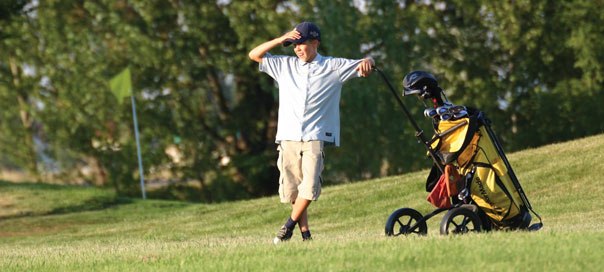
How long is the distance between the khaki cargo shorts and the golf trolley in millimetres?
737

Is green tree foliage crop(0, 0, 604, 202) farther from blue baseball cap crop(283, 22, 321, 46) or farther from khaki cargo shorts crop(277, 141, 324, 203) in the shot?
blue baseball cap crop(283, 22, 321, 46)

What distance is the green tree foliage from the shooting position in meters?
32.2

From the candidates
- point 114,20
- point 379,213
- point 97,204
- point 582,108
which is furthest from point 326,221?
point 114,20

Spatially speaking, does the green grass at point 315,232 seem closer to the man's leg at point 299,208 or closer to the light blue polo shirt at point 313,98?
the man's leg at point 299,208

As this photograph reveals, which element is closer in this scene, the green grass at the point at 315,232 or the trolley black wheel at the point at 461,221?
the green grass at the point at 315,232

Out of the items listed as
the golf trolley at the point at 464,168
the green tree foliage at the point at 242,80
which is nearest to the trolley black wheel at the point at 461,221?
the golf trolley at the point at 464,168

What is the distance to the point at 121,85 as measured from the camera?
114 feet

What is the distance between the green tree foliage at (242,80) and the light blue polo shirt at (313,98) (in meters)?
20.4

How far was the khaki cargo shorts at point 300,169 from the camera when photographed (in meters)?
11.1

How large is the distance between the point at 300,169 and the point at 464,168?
140 centimetres

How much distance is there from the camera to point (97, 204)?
85.9 ft

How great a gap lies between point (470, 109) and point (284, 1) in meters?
23.4

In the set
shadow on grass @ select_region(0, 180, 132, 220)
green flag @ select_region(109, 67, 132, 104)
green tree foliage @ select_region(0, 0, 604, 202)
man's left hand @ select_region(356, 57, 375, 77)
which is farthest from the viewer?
green flag @ select_region(109, 67, 132, 104)

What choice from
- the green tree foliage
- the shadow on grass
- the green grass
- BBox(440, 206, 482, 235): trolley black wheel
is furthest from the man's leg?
the green tree foliage
